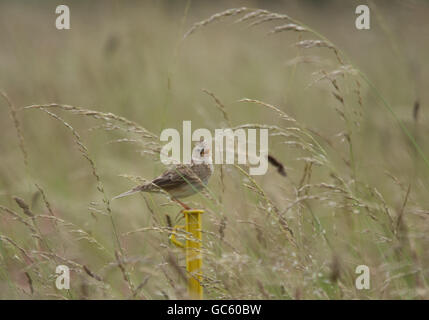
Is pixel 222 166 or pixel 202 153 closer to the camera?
pixel 222 166

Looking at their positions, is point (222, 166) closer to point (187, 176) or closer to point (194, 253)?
point (187, 176)

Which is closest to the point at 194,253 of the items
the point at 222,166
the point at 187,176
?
the point at 222,166

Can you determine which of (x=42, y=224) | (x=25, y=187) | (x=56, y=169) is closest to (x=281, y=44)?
(x=56, y=169)

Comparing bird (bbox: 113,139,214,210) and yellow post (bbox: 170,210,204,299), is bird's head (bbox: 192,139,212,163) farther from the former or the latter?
yellow post (bbox: 170,210,204,299)

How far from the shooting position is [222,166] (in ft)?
7.08

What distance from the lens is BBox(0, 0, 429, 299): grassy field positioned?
196 cm

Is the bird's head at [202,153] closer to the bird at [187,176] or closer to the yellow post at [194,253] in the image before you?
the bird at [187,176]

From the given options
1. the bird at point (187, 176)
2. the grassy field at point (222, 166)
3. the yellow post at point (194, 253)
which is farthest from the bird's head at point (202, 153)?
the yellow post at point (194, 253)

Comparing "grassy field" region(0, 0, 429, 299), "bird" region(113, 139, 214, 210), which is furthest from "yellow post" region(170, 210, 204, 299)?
"bird" region(113, 139, 214, 210)

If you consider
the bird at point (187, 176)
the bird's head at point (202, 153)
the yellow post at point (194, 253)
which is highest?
the bird's head at point (202, 153)

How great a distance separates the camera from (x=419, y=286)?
1.75 m

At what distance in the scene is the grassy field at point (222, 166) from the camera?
6.42 feet

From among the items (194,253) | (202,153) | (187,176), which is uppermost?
(202,153)
